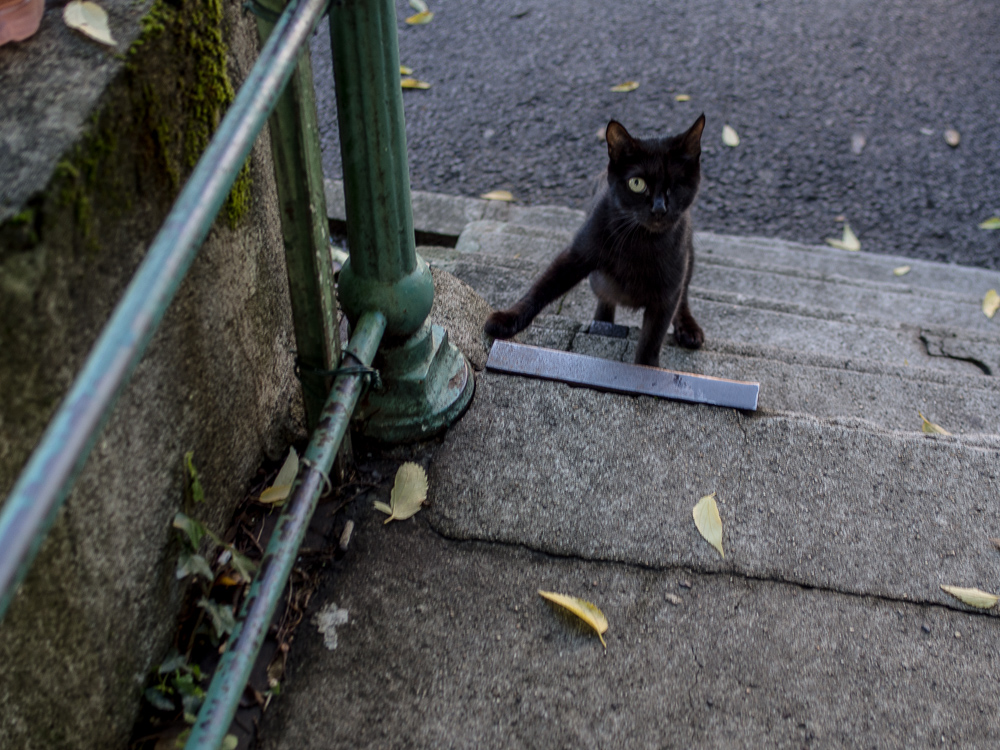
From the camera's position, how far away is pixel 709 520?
168 cm

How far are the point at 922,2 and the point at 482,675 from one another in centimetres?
714

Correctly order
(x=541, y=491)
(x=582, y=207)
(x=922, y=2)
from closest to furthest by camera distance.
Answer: (x=541, y=491), (x=582, y=207), (x=922, y=2)

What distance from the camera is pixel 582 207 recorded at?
4602 millimetres

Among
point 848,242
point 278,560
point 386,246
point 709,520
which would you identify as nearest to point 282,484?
point 278,560

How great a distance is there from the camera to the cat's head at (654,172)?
94.0 inches

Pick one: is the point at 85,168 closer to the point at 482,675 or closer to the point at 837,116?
the point at 482,675

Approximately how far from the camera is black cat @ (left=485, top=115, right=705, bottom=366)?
2404 mm

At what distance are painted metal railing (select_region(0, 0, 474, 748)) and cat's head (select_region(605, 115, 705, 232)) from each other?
89 centimetres

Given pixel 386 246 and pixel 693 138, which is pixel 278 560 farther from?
pixel 693 138

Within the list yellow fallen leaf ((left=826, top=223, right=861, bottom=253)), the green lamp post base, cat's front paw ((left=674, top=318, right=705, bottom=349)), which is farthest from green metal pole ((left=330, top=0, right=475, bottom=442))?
yellow fallen leaf ((left=826, top=223, right=861, bottom=253))

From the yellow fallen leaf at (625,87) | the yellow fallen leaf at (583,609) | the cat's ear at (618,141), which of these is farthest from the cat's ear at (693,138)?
the yellow fallen leaf at (625,87)

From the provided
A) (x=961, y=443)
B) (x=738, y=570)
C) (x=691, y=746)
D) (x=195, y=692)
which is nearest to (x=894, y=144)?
(x=961, y=443)

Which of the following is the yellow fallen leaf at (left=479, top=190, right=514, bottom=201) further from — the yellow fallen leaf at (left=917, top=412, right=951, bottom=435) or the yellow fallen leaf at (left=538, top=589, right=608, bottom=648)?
the yellow fallen leaf at (left=538, top=589, right=608, bottom=648)

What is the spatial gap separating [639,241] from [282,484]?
1.46 metres
